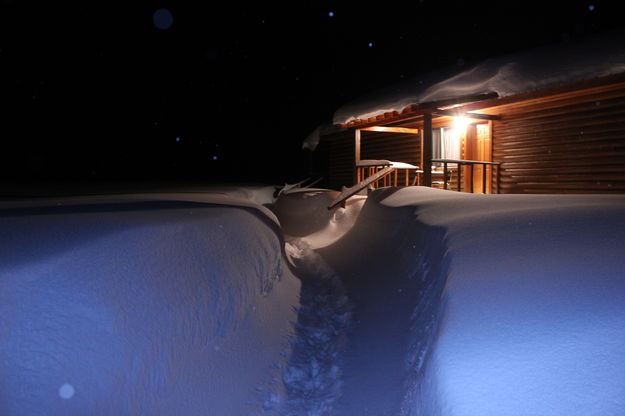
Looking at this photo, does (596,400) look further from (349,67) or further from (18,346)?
(349,67)

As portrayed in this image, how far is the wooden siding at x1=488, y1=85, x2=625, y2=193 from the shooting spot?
755 centimetres

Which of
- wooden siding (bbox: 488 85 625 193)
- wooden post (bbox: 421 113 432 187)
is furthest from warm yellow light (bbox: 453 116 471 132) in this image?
wooden post (bbox: 421 113 432 187)

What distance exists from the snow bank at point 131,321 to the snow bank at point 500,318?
990 millimetres

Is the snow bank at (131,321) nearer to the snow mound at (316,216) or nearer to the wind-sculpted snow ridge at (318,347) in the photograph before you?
the wind-sculpted snow ridge at (318,347)

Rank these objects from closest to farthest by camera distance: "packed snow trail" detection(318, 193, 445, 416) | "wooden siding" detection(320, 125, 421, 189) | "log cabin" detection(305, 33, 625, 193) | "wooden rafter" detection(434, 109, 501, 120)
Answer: "packed snow trail" detection(318, 193, 445, 416) < "log cabin" detection(305, 33, 625, 193) < "wooden rafter" detection(434, 109, 501, 120) < "wooden siding" detection(320, 125, 421, 189)

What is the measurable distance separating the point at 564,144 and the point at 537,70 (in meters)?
1.81

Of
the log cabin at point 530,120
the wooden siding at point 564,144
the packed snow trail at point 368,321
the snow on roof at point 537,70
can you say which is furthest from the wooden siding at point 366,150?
the packed snow trail at point 368,321

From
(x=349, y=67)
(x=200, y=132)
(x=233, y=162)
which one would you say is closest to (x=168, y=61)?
(x=200, y=132)

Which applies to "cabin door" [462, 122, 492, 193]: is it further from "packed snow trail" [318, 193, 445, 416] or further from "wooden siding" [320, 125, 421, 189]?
"packed snow trail" [318, 193, 445, 416]

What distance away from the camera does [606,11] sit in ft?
47.2

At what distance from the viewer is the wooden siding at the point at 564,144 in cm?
755

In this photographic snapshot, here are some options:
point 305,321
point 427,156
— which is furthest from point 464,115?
point 305,321

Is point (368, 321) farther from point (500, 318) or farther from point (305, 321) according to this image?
point (500, 318)

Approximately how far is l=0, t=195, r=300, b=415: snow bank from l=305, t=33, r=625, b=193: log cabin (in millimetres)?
5937
